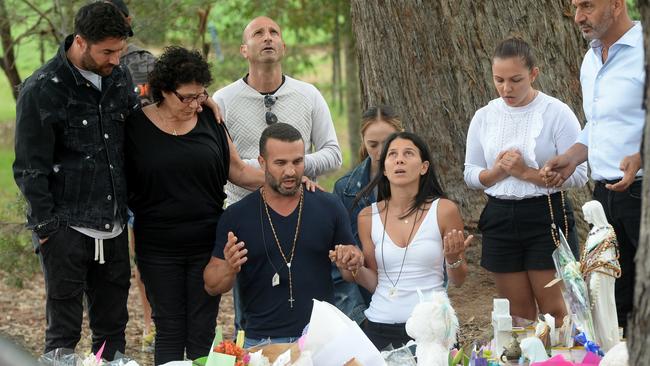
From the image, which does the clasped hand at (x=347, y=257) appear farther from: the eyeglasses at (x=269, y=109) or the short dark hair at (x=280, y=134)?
the eyeglasses at (x=269, y=109)

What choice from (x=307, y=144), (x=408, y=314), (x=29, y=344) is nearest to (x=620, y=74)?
(x=408, y=314)

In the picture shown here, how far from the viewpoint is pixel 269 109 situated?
18.4 ft

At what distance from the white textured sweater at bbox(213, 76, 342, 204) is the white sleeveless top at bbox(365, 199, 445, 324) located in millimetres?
877

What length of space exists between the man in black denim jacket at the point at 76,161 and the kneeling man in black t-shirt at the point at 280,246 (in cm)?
55

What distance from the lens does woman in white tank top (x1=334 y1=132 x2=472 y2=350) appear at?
4.79 meters

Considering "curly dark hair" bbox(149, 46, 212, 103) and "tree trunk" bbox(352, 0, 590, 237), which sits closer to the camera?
"curly dark hair" bbox(149, 46, 212, 103)

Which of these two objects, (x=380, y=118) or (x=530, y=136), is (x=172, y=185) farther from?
(x=530, y=136)

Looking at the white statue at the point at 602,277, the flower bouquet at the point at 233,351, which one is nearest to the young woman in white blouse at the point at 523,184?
the white statue at the point at 602,277

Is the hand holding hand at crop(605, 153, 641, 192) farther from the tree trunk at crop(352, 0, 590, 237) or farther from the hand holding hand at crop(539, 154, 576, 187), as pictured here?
the tree trunk at crop(352, 0, 590, 237)

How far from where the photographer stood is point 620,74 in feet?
15.2

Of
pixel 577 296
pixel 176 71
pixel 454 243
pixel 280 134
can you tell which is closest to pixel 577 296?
pixel 577 296

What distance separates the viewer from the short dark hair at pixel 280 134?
16.1ft

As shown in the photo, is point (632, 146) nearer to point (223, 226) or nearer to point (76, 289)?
point (223, 226)

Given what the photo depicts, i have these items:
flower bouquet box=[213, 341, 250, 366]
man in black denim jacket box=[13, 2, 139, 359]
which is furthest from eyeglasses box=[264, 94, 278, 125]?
flower bouquet box=[213, 341, 250, 366]
